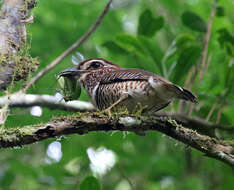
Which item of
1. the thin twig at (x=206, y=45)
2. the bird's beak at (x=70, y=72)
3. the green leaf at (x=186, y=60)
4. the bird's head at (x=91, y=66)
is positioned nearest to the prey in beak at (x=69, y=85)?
the bird's beak at (x=70, y=72)

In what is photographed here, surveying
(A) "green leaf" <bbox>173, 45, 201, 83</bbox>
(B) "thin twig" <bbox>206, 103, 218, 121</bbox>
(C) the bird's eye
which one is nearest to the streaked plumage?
(C) the bird's eye

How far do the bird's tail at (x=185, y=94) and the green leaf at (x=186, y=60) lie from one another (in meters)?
0.79

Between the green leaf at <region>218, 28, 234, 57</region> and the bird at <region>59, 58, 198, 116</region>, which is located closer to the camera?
the bird at <region>59, 58, 198, 116</region>

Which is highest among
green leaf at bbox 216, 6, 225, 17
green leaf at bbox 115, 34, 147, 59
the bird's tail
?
green leaf at bbox 216, 6, 225, 17

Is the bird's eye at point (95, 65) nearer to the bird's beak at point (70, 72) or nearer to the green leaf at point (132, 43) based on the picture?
the bird's beak at point (70, 72)

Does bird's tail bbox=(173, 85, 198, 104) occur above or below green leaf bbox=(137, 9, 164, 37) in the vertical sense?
below

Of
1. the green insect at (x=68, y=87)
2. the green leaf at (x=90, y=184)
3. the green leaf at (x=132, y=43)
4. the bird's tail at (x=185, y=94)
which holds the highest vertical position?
the green leaf at (x=132, y=43)

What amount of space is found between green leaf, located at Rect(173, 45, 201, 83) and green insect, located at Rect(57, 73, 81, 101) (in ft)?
3.73

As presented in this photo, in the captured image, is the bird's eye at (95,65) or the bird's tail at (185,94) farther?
the bird's eye at (95,65)

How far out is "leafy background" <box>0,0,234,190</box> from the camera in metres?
4.65

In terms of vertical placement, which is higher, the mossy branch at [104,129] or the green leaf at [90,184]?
the mossy branch at [104,129]

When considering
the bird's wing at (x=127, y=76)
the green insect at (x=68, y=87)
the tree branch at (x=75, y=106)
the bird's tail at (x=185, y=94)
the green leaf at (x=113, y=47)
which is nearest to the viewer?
the bird's tail at (x=185, y=94)

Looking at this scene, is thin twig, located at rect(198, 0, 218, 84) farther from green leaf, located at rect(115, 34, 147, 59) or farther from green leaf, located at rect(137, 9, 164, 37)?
green leaf, located at rect(115, 34, 147, 59)

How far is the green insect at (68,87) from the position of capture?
372 cm
